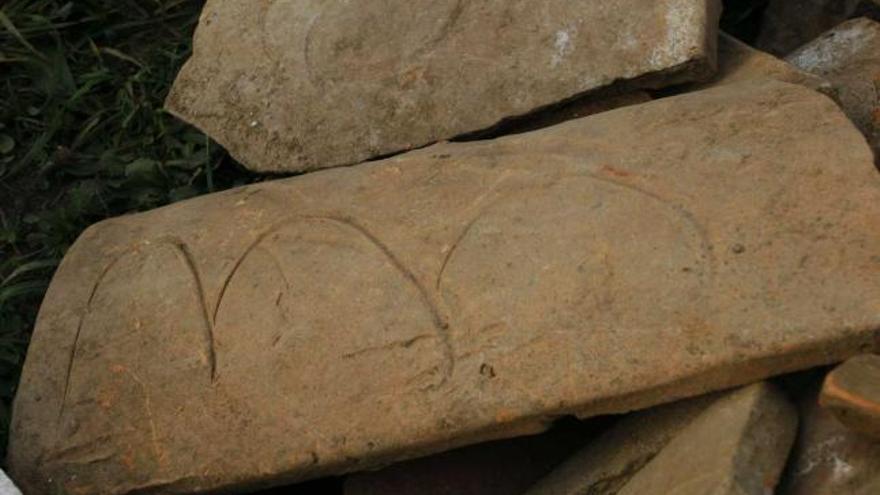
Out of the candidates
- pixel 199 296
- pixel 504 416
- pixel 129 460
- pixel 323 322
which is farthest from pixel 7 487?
pixel 504 416

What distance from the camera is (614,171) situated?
282 cm

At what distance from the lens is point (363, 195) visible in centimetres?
304

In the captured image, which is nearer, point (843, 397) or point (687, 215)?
point (843, 397)

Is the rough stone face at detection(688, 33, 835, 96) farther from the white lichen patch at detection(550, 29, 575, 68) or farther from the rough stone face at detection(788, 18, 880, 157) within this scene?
the white lichen patch at detection(550, 29, 575, 68)

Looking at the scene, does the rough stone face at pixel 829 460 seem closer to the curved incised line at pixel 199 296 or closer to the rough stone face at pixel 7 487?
the curved incised line at pixel 199 296

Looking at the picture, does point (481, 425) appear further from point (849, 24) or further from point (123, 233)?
point (849, 24)

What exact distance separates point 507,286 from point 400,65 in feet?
2.88

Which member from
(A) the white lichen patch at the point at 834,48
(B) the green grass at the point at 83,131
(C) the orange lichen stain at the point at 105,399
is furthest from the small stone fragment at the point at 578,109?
(C) the orange lichen stain at the point at 105,399

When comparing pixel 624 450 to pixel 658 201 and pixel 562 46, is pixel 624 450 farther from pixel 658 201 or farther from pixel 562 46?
pixel 562 46

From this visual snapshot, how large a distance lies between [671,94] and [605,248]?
27.2 inches

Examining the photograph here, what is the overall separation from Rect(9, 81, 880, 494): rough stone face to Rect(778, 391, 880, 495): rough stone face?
141 mm

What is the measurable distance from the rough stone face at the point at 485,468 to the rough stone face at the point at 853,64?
0.89m

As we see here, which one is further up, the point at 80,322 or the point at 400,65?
the point at 400,65

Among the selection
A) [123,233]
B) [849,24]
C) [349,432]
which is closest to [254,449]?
[349,432]
